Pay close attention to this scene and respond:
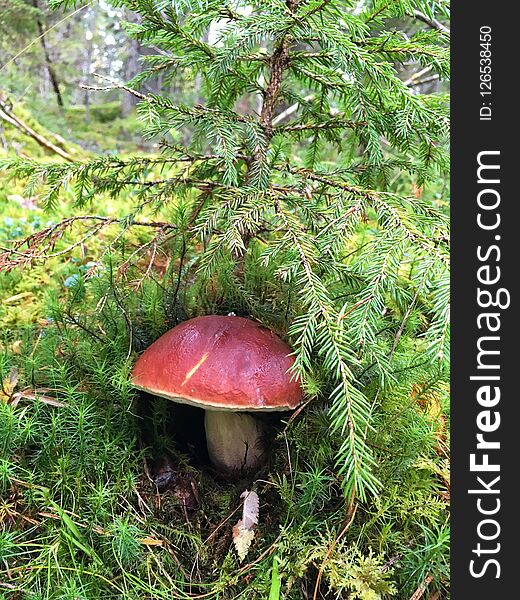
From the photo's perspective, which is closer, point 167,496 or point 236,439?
point 167,496

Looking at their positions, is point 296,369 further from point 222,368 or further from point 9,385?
point 9,385

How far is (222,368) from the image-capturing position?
1.54 meters

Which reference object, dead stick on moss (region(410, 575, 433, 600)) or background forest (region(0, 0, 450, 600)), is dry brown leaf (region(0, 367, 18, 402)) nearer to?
background forest (region(0, 0, 450, 600))

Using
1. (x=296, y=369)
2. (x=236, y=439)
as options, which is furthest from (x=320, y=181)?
(x=236, y=439)

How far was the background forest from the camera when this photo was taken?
1419mm

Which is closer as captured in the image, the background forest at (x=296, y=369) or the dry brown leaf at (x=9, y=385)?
the background forest at (x=296, y=369)

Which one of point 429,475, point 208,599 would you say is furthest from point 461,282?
point 208,599

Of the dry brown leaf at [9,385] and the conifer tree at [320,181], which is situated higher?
the conifer tree at [320,181]

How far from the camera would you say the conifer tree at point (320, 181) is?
136cm

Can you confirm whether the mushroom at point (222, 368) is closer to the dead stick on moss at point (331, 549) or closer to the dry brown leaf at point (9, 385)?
the dead stick on moss at point (331, 549)

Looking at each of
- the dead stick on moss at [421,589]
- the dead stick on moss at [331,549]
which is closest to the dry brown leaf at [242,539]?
the dead stick on moss at [331,549]

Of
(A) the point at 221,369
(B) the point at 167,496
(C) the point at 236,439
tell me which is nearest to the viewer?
(A) the point at 221,369

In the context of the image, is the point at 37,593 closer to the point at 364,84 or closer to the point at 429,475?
the point at 429,475

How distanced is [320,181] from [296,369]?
73 cm
